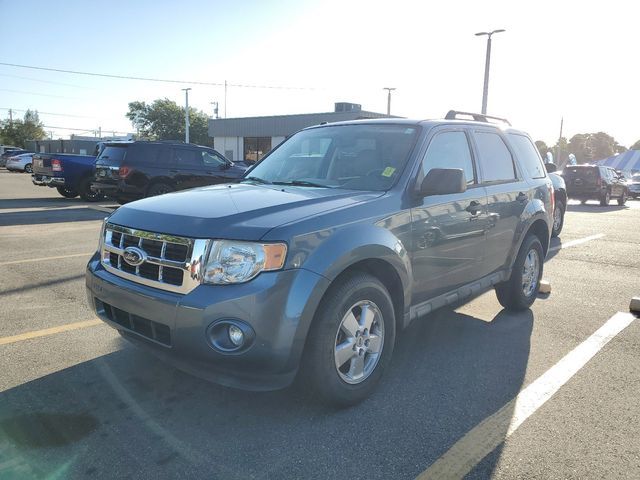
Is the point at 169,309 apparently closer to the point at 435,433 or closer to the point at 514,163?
the point at 435,433

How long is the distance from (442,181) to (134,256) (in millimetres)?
2061

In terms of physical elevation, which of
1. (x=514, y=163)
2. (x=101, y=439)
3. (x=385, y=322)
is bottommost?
(x=101, y=439)

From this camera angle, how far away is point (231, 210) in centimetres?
301

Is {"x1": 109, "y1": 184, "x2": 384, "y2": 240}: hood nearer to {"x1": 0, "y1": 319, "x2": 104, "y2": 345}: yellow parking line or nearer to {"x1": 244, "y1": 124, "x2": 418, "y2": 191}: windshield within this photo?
{"x1": 244, "y1": 124, "x2": 418, "y2": 191}: windshield

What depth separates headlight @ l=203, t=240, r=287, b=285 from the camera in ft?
8.84

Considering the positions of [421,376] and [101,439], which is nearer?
[101,439]

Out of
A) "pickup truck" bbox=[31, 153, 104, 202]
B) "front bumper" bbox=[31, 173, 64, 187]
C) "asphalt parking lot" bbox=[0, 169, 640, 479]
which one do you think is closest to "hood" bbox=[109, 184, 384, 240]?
"asphalt parking lot" bbox=[0, 169, 640, 479]

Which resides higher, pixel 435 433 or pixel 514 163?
pixel 514 163

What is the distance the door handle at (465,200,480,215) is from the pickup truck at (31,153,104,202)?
45.9 ft

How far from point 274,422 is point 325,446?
1.27 ft

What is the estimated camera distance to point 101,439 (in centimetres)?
274

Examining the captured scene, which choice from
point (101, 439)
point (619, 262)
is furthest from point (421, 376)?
point (619, 262)

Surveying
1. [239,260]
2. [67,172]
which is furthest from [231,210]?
[67,172]

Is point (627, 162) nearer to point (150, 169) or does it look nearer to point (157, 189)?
point (157, 189)
